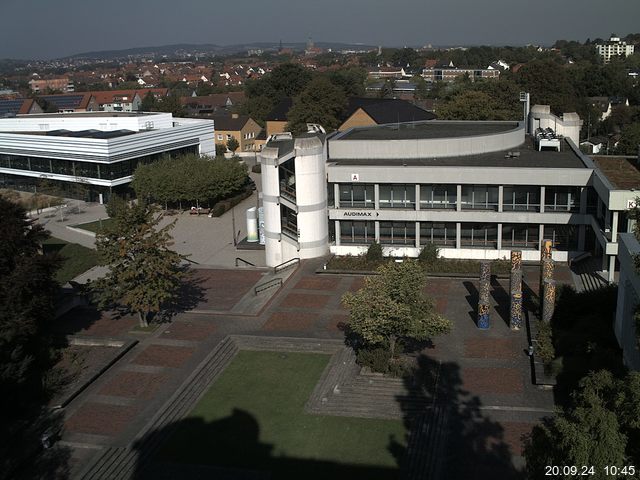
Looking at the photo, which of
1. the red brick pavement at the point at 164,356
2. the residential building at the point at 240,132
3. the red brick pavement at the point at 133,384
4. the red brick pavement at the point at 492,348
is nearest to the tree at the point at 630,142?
the residential building at the point at 240,132

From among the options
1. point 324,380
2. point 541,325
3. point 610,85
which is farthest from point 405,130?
point 610,85

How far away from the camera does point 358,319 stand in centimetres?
2566

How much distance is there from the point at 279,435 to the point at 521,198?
2257 cm

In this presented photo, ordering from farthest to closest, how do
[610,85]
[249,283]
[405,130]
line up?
[610,85], [405,130], [249,283]

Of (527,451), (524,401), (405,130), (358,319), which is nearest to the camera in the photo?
(527,451)

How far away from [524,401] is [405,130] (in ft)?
98.6

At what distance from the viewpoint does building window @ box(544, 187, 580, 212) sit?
38.2m

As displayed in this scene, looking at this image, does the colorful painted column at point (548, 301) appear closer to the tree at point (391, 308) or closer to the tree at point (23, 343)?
the tree at point (391, 308)

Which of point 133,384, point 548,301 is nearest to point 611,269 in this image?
point 548,301

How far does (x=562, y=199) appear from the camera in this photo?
3853cm

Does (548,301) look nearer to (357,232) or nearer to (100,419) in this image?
(357,232)

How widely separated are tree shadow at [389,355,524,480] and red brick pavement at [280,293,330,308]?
873cm

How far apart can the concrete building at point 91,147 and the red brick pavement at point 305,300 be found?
33288 millimetres

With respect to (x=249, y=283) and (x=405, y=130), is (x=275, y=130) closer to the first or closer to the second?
(x=405, y=130)
